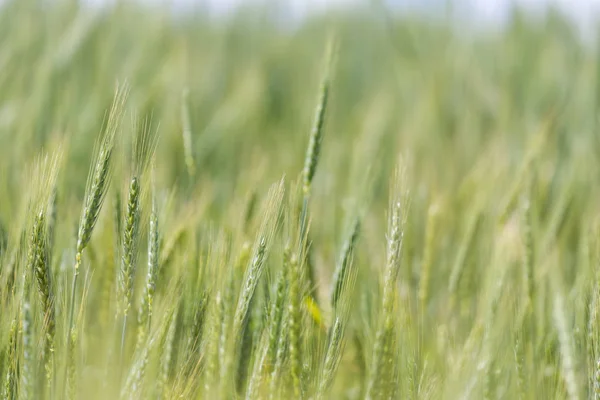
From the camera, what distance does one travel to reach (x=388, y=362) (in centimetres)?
75

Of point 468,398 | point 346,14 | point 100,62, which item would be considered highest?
point 346,14

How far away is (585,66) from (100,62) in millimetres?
1328

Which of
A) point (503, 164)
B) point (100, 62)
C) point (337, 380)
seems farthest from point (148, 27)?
point (337, 380)

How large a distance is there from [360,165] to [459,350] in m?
0.60

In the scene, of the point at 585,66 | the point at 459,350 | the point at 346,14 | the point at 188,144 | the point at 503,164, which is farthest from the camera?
the point at 346,14

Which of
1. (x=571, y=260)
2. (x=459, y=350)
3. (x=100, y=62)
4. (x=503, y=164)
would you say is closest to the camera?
(x=459, y=350)

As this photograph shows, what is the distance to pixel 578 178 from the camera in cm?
158

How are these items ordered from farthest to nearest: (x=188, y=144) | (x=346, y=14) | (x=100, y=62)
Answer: (x=346, y=14), (x=100, y=62), (x=188, y=144)

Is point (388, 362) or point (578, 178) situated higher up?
point (578, 178)

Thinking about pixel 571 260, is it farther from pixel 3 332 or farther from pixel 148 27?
pixel 148 27

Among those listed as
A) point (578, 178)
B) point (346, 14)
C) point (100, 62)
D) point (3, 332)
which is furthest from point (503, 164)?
Answer: point (346, 14)

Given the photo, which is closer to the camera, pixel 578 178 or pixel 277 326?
pixel 277 326

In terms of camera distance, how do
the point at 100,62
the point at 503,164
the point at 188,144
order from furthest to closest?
the point at 100,62 → the point at 503,164 → the point at 188,144

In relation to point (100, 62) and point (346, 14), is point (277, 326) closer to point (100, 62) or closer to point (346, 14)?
point (100, 62)
